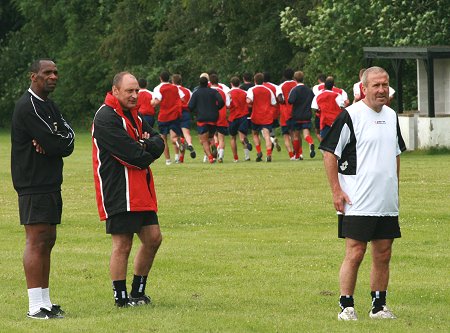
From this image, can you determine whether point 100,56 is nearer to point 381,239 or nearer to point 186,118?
point 186,118

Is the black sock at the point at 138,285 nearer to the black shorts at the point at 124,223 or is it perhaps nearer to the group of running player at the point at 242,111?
the black shorts at the point at 124,223

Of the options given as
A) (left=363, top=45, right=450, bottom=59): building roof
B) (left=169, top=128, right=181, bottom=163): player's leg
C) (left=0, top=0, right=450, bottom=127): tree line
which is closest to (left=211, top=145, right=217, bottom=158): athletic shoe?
(left=169, top=128, right=181, bottom=163): player's leg

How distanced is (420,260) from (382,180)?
3910 millimetres

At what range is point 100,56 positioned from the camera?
185 ft

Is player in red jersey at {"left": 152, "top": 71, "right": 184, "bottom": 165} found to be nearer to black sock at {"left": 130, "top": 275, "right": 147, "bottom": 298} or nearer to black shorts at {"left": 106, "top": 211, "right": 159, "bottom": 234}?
black sock at {"left": 130, "top": 275, "right": 147, "bottom": 298}

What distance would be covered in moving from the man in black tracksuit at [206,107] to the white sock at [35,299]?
20183 mm

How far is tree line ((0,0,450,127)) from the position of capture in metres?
38.3

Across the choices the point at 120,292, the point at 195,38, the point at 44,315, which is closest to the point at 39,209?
the point at 44,315

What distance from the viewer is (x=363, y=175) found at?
9.67m

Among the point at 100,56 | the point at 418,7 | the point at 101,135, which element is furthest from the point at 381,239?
the point at 100,56

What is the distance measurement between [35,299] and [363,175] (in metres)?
2.69

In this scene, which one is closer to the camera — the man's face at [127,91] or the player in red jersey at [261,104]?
the man's face at [127,91]

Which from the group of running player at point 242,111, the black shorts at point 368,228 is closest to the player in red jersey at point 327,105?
the group of running player at point 242,111

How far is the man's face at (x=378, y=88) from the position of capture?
954 centimetres
